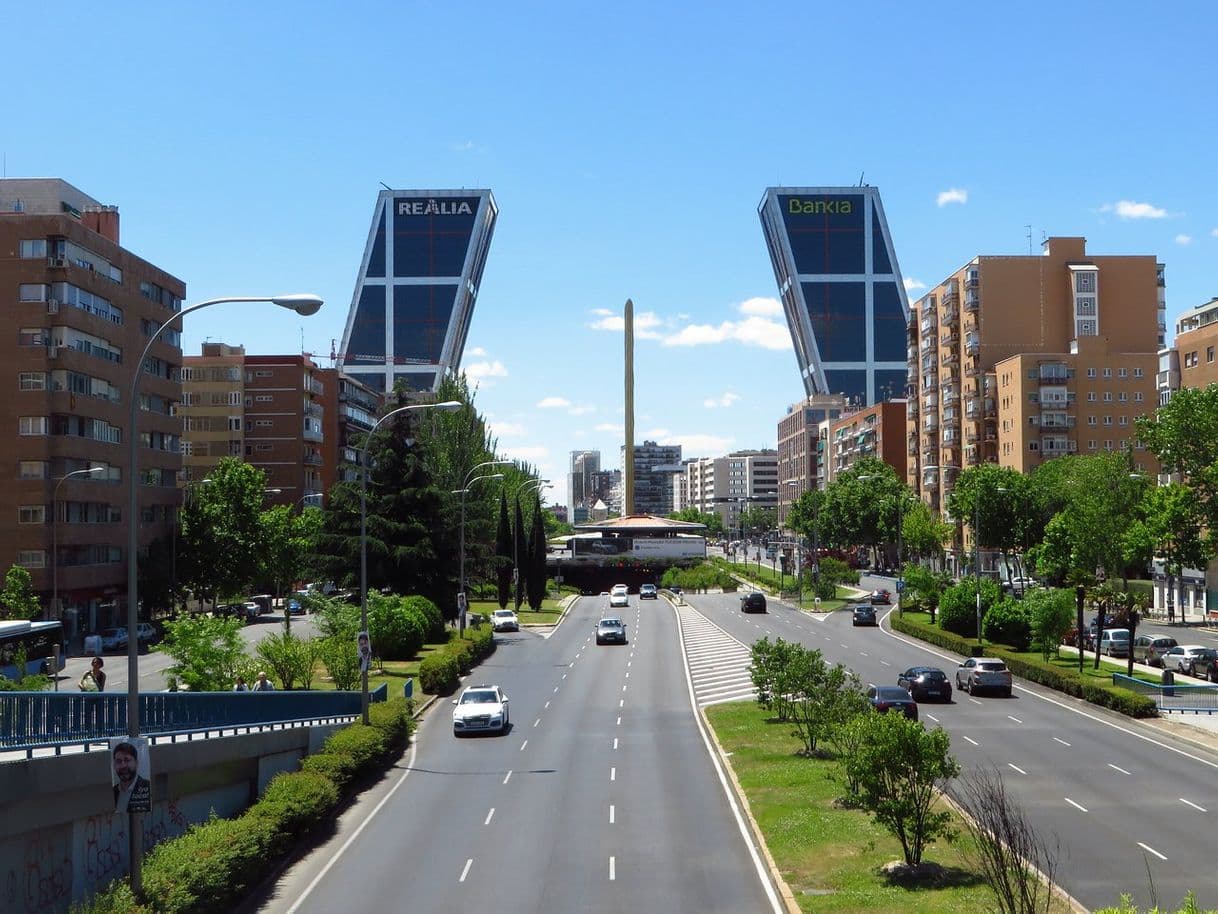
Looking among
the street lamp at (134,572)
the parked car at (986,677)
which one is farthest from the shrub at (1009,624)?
the street lamp at (134,572)

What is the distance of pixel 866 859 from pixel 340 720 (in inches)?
712

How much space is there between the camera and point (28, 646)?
163 feet

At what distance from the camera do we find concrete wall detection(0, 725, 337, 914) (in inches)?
678

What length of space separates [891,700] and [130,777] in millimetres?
26293

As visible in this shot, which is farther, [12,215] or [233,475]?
[233,475]

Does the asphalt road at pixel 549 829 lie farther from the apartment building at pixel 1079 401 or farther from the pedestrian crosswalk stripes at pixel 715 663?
the apartment building at pixel 1079 401

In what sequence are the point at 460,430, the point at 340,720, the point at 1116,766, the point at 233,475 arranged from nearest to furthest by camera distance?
the point at 1116,766
the point at 340,720
the point at 233,475
the point at 460,430

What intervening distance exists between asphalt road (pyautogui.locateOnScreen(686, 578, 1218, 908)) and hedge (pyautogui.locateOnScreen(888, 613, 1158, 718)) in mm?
547

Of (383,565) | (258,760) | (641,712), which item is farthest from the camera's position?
(383,565)

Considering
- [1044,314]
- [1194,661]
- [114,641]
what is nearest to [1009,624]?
[1194,661]

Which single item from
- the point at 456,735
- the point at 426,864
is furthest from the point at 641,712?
the point at 426,864

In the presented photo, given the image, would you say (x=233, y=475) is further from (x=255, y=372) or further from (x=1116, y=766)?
(x=1116, y=766)

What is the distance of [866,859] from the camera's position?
861 inches

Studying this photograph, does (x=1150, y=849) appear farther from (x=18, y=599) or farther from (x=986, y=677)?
(x=18, y=599)
